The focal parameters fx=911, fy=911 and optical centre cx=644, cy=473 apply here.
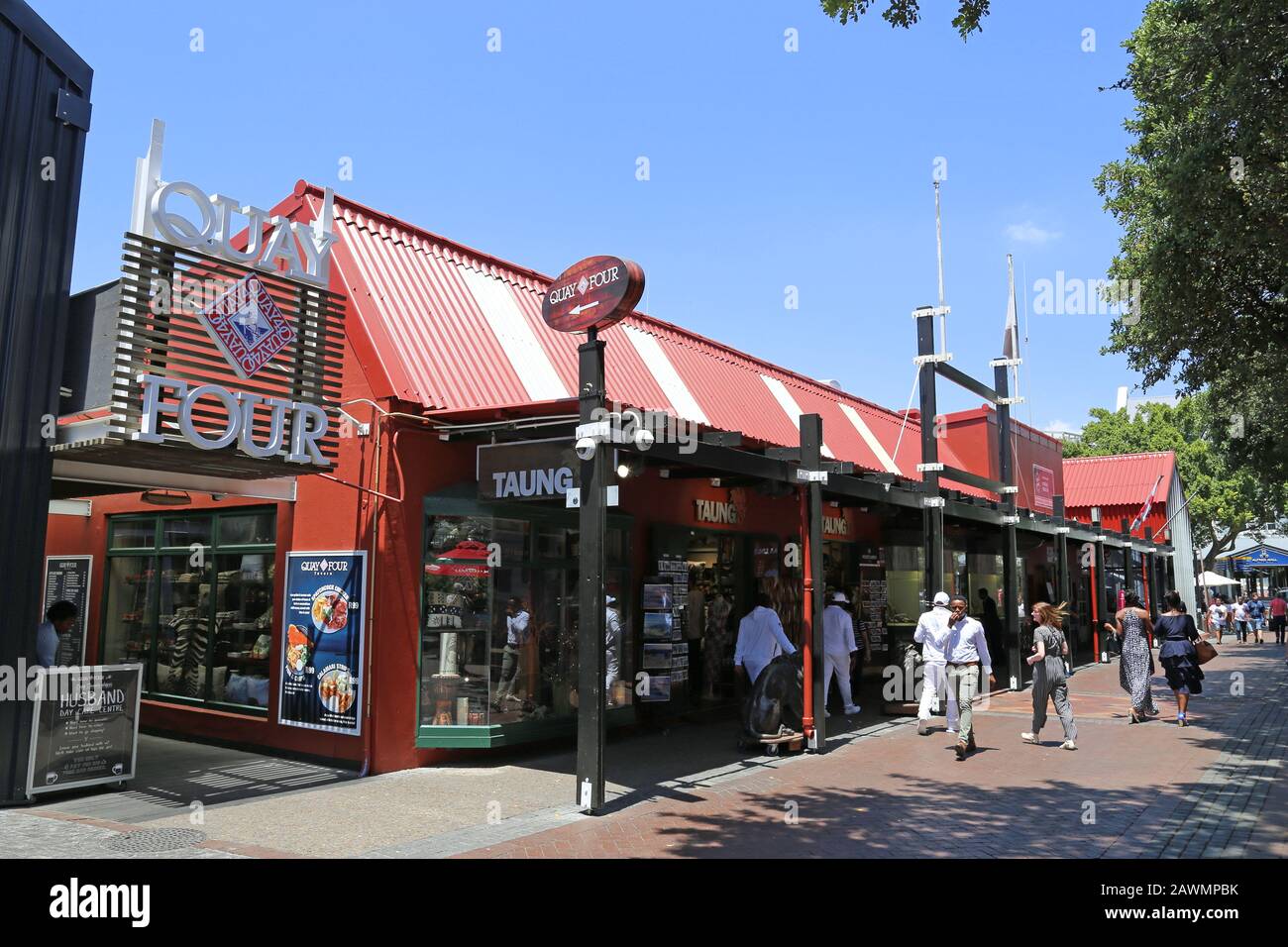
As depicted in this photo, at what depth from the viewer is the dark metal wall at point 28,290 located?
8188 mm

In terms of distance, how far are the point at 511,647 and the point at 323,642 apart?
2.03 meters

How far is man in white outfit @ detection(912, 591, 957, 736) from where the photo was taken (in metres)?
12.1

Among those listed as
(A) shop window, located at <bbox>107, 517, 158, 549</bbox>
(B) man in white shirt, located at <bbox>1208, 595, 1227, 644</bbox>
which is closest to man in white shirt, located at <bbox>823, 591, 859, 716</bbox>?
(A) shop window, located at <bbox>107, 517, 158, 549</bbox>

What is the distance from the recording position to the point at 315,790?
8641 millimetres

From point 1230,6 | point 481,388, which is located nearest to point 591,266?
point 481,388

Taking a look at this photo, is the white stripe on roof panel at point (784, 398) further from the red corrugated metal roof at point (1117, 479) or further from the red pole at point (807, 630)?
the red corrugated metal roof at point (1117, 479)

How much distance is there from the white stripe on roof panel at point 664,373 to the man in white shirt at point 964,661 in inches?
181

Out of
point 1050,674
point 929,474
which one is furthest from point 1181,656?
point 929,474

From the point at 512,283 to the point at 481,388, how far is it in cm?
319

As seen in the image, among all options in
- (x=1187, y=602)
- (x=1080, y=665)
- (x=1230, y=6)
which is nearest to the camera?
(x=1230, y=6)

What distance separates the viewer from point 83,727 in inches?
333

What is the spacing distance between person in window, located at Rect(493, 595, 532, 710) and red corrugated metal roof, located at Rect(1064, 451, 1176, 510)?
30.4 metres

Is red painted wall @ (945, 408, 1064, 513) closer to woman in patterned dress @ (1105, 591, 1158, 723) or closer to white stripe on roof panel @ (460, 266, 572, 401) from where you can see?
woman in patterned dress @ (1105, 591, 1158, 723)

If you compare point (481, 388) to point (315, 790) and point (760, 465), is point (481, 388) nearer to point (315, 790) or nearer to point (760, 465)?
point (760, 465)
